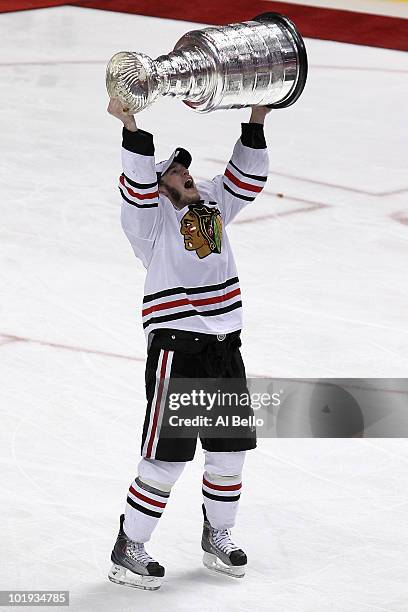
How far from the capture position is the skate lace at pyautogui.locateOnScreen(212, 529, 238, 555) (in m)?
3.14

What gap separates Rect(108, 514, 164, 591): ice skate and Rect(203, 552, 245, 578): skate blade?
0.14 m

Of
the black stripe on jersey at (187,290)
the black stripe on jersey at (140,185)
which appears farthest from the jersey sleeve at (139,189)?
the black stripe on jersey at (187,290)

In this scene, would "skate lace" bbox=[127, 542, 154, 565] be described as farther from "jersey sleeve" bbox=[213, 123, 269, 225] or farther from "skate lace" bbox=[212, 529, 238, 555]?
"jersey sleeve" bbox=[213, 123, 269, 225]

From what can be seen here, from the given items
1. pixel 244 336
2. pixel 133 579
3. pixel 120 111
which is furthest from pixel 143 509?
pixel 244 336

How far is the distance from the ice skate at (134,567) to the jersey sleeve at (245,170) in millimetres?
751

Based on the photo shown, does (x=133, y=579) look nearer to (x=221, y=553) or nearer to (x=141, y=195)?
(x=221, y=553)

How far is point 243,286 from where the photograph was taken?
5262 mm

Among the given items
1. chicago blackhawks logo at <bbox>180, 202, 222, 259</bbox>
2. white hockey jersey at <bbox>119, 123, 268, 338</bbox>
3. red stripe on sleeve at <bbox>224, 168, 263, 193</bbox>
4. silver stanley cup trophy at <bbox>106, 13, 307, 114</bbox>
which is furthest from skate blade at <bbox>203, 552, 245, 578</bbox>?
silver stanley cup trophy at <bbox>106, 13, 307, 114</bbox>

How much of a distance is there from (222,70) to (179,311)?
0.51 metres

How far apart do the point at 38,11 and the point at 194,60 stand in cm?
876

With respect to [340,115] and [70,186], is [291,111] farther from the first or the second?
[70,186]

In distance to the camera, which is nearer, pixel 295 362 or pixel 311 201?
pixel 295 362

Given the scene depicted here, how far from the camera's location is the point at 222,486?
10.1 feet

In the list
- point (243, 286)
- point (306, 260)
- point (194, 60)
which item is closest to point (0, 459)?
point (194, 60)
